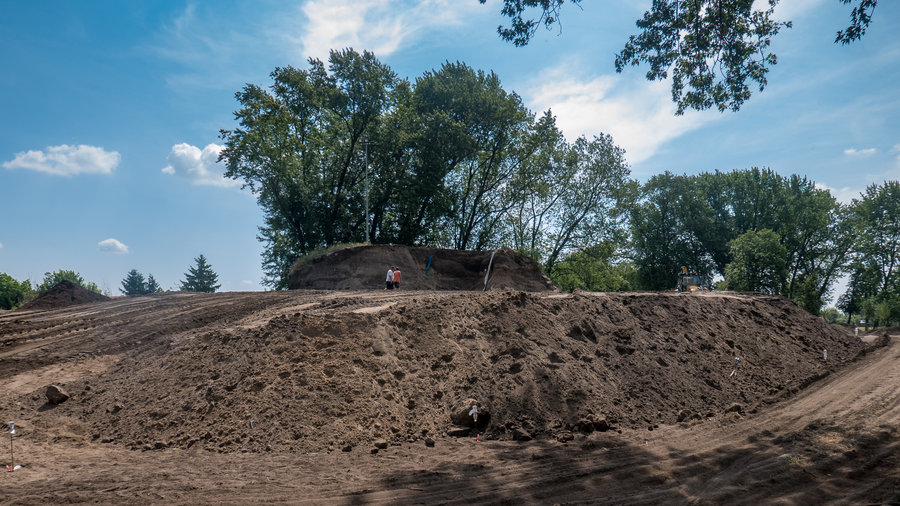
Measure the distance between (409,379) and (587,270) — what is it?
108 feet

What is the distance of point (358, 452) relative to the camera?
748cm

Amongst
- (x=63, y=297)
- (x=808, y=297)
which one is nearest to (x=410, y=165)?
(x=63, y=297)

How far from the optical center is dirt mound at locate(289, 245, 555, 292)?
2453cm

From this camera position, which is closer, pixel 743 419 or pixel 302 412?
pixel 302 412

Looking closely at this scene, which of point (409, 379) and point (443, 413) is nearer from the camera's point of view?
point (443, 413)

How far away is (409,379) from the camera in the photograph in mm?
9289

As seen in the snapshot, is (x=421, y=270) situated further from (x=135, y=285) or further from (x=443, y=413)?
(x=135, y=285)

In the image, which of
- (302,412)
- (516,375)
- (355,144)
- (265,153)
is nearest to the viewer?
(302,412)

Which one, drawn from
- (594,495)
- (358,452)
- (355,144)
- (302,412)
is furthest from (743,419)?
(355,144)

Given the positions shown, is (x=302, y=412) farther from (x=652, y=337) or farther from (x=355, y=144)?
(x=355, y=144)

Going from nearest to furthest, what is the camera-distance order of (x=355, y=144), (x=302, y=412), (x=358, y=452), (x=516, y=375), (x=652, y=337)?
(x=358, y=452), (x=302, y=412), (x=516, y=375), (x=652, y=337), (x=355, y=144)

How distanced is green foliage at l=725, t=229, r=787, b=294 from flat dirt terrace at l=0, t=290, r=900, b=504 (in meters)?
30.2

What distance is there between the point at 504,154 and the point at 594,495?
32565mm

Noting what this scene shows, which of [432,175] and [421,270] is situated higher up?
[432,175]
